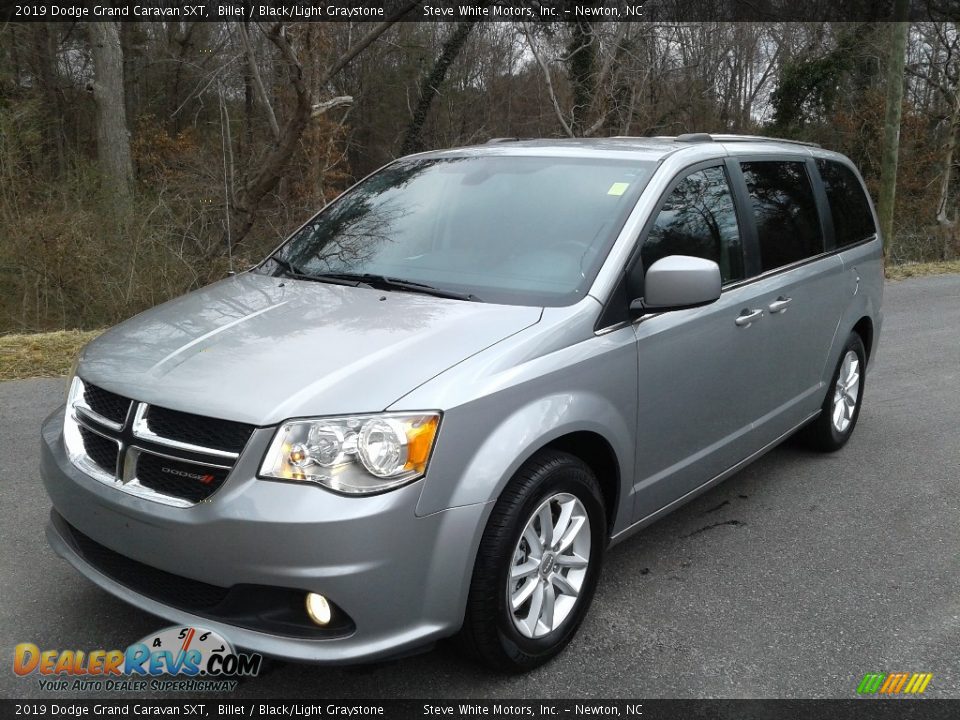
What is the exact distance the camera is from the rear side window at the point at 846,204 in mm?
5277

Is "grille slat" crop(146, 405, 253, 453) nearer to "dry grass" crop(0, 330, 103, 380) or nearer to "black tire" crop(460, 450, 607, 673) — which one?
"black tire" crop(460, 450, 607, 673)

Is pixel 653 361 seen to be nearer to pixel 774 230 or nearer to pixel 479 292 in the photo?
pixel 479 292

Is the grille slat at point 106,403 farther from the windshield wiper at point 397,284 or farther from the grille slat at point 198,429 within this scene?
the windshield wiper at point 397,284

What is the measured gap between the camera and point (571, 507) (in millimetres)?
3180

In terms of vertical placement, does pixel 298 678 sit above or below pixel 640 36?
below

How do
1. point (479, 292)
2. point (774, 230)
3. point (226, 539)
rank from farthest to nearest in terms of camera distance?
point (774, 230), point (479, 292), point (226, 539)

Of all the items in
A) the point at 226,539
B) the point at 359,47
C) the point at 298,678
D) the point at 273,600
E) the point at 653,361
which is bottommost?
the point at 298,678

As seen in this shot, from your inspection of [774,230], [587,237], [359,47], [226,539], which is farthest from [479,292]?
[359,47]

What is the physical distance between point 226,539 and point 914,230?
74.1ft

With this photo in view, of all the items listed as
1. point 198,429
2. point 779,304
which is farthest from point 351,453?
point 779,304

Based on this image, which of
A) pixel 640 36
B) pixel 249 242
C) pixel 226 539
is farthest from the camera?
pixel 640 36

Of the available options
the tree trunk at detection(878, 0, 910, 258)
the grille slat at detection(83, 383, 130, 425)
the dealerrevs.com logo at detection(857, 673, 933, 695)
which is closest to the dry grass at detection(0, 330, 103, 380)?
the grille slat at detection(83, 383, 130, 425)

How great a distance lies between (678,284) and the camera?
3346 millimetres

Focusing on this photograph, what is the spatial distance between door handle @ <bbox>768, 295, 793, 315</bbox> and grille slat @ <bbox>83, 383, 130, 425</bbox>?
2.93m
